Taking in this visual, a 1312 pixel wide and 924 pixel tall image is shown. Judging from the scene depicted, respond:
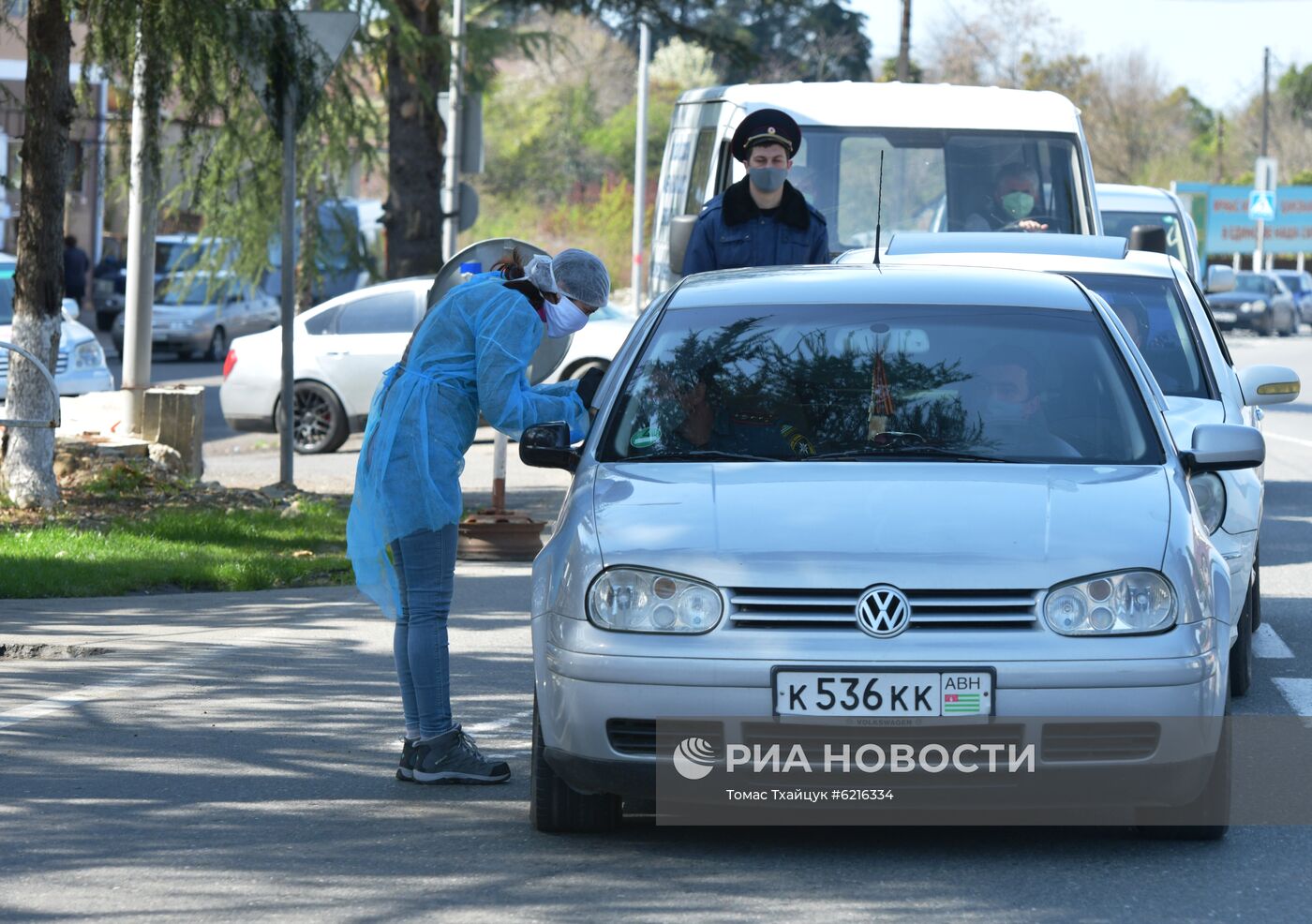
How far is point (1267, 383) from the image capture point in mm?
9023

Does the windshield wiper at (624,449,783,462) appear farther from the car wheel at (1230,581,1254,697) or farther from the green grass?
the green grass

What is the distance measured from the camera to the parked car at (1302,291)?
57.6 meters

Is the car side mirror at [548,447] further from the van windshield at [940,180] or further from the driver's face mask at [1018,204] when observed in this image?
the driver's face mask at [1018,204]

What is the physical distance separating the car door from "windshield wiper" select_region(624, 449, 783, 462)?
46.1 feet

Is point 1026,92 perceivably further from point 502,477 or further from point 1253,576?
point 1253,576

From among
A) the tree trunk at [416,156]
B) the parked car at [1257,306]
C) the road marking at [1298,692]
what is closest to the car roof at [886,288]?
the road marking at [1298,692]

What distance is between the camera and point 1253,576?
29.9 ft

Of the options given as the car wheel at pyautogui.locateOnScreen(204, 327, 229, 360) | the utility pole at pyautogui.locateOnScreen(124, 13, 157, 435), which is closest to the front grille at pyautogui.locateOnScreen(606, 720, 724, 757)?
the utility pole at pyautogui.locateOnScreen(124, 13, 157, 435)

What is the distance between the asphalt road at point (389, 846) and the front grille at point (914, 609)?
65 cm

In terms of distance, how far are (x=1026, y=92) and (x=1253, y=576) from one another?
598 cm

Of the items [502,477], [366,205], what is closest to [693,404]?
[502,477]

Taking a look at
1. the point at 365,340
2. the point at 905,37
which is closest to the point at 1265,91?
the point at 905,37

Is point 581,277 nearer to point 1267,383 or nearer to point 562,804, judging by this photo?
point 562,804

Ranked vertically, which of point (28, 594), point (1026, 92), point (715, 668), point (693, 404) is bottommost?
point (28, 594)
